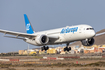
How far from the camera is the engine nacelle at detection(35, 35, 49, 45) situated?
48906mm

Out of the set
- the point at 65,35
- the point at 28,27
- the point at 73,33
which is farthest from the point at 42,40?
the point at 28,27

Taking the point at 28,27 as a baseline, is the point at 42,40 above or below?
below

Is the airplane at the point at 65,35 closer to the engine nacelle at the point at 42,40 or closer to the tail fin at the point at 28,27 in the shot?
the engine nacelle at the point at 42,40

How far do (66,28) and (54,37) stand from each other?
139 inches

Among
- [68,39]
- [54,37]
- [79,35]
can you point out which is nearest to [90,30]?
[79,35]

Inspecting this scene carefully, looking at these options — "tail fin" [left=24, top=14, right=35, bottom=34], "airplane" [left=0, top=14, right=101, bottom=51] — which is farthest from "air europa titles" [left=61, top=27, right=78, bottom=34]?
"tail fin" [left=24, top=14, right=35, bottom=34]

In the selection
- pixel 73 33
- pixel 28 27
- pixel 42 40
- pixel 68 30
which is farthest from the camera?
pixel 28 27

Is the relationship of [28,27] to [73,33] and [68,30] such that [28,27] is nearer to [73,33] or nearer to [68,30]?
[68,30]

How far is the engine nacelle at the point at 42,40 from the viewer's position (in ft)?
160

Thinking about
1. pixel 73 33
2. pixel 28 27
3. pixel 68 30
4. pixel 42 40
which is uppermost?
pixel 28 27

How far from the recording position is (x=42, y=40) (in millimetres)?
49781

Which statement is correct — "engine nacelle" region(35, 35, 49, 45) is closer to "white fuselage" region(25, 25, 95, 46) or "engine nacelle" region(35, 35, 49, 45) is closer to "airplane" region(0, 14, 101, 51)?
"airplane" region(0, 14, 101, 51)

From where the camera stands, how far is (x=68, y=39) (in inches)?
1859

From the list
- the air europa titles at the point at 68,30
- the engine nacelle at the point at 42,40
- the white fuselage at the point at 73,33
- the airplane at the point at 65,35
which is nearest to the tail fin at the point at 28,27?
the airplane at the point at 65,35
